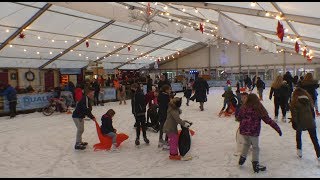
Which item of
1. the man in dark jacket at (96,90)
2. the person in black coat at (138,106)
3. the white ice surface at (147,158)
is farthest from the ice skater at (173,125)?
the man in dark jacket at (96,90)

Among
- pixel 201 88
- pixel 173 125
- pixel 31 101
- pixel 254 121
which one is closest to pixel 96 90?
pixel 31 101

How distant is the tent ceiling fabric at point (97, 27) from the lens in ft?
29.4

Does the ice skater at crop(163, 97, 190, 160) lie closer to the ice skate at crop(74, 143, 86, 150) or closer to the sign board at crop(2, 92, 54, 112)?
the ice skate at crop(74, 143, 86, 150)

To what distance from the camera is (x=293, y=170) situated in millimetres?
4109

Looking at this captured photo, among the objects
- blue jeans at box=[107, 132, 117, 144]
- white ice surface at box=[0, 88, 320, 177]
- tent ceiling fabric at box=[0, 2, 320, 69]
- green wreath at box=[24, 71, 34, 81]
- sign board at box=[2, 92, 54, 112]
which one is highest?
tent ceiling fabric at box=[0, 2, 320, 69]

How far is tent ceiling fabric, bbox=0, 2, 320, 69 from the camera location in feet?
29.4

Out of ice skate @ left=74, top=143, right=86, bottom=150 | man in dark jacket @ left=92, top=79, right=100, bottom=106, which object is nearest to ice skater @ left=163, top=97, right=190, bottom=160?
ice skate @ left=74, top=143, right=86, bottom=150

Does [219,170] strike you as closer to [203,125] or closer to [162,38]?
[203,125]

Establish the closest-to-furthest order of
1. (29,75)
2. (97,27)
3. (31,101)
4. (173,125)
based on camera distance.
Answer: (173,125)
(31,101)
(97,27)
(29,75)

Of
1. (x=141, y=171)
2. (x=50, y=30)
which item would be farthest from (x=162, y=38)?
(x=141, y=171)

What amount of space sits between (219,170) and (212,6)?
4837 millimetres

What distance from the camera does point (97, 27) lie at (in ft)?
54.7

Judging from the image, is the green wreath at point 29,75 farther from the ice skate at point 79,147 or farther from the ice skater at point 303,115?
the ice skater at point 303,115

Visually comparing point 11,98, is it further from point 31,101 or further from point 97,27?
point 97,27
